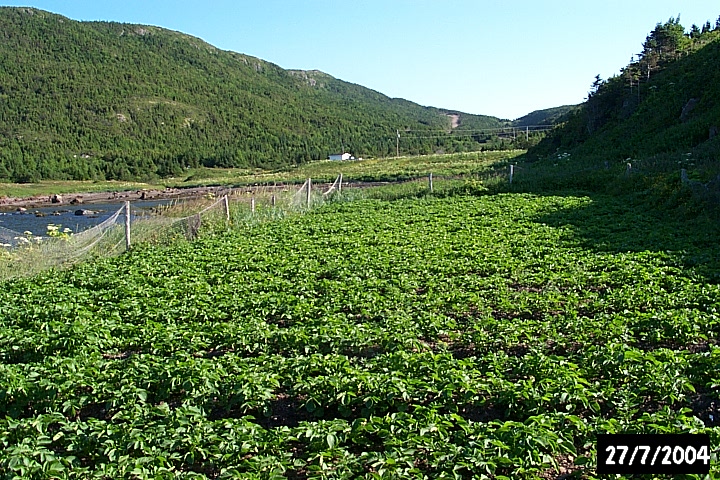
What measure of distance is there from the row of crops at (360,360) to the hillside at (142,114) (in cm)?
7884

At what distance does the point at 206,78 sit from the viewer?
6900 inches

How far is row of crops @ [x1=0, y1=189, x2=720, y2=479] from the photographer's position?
13.8ft

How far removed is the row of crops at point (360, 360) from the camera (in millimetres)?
4215

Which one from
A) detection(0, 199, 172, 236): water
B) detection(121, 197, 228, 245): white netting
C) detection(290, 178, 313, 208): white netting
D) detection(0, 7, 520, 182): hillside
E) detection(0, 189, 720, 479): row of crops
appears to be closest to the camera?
detection(0, 189, 720, 479): row of crops

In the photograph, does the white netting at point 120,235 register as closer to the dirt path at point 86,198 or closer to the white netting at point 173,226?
the white netting at point 173,226

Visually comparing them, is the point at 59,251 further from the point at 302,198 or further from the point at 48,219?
the point at 48,219

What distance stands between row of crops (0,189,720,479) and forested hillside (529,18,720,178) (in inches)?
446

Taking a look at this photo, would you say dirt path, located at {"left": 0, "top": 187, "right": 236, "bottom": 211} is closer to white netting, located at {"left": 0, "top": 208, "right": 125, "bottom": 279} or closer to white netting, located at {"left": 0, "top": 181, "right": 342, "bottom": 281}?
white netting, located at {"left": 0, "top": 181, "right": 342, "bottom": 281}

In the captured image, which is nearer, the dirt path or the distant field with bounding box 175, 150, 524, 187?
the dirt path

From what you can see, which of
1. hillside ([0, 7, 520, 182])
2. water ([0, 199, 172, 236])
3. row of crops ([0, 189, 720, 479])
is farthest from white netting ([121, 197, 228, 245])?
hillside ([0, 7, 520, 182])

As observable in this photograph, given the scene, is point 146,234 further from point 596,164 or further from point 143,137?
point 143,137

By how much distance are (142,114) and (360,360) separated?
140 meters

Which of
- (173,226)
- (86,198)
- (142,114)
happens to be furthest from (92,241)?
(142,114)

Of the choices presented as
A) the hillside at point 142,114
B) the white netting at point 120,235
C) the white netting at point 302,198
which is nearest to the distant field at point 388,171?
the hillside at point 142,114
